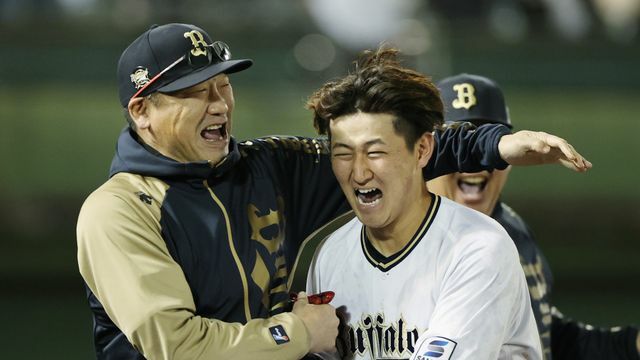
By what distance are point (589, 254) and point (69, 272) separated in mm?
3710

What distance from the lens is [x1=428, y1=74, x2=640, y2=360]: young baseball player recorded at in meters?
3.09

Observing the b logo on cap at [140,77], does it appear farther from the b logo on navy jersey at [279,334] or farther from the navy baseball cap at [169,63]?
the b logo on navy jersey at [279,334]

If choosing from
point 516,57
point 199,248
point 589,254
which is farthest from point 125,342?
point 589,254

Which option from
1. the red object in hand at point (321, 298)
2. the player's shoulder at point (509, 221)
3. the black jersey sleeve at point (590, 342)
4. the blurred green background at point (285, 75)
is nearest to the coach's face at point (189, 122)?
the red object in hand at point (321, 298)

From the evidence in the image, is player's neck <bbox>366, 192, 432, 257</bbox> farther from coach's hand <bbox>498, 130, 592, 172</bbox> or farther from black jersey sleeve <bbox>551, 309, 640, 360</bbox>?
black jersey sleeve <bbox>551, 309, 640, 360</bbox>

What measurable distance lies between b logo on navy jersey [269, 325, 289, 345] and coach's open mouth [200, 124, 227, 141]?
0.48 meters

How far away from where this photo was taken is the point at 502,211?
321 centimetres

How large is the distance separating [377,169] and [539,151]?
348mm

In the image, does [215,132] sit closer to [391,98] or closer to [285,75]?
[391,98]

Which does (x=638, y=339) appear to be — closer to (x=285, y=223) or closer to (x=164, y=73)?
(x=285, y=223)

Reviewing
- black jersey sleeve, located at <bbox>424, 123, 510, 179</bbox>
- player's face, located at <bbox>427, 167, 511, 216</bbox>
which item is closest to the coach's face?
black jersey sleeve, located at <bbox>424, 123, 510, 179</bbox>

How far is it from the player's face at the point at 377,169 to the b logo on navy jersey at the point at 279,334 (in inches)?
12.0

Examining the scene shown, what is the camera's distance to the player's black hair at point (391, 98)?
233 cm

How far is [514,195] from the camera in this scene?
7141mm
